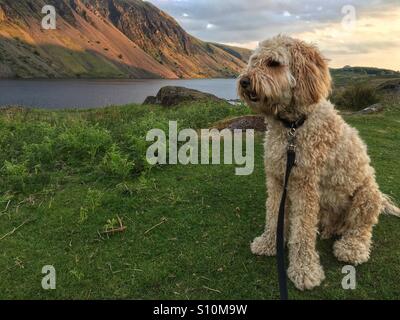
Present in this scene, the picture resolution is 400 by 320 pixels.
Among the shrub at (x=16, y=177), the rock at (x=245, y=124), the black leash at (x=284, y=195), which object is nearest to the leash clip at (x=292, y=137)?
the black leash at (x=284, y=195)

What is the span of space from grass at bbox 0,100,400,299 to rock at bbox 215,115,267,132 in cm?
243

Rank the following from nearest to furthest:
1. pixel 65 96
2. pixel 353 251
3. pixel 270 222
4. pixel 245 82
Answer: pixel 245 82 < pixel 353 251 < pixel 270 222 < pixel 65 96

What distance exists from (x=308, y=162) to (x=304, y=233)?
1012mm

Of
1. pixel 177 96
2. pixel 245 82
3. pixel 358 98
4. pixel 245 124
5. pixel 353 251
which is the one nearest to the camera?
pixel 245 82

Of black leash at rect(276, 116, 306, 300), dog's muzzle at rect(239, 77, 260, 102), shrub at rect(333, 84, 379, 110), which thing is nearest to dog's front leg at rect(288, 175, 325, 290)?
black leash at rect(276, 116, 306, 300)

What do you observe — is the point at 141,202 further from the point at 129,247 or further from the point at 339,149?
the point at 339,149

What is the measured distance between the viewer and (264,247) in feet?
20.5

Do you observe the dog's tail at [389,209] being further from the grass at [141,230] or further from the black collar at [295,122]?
the black collar at [295,122]

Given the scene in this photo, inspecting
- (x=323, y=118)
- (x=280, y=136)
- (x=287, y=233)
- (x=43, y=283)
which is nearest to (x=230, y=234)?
(x=287, y=233)

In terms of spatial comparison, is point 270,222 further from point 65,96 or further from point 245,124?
point 65,96

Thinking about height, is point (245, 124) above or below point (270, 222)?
above

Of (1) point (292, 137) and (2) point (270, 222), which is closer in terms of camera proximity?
(1) point (292, 137)

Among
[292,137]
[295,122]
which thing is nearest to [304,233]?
[292,137]

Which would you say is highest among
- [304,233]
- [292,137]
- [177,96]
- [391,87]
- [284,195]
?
[391,87]
